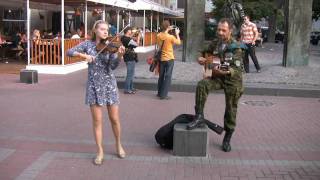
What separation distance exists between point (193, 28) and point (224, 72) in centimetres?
1222

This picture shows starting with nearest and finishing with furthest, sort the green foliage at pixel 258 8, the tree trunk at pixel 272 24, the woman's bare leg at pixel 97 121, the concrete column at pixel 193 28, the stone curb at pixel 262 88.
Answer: the woman's bare leg at pixel 97 121
the stone curb at pixel 262 88
the concrete column at pixel 193 28
the green foliage at pixel 258 8
the tree trunk at pixel 272 24

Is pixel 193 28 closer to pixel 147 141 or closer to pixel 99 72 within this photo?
pixel 147 141

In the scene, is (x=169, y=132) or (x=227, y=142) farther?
(x=227, y=142)

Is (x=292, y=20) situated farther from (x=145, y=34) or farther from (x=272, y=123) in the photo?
(x=145, y=34)

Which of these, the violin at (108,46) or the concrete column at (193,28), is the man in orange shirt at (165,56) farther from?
the concrete column at (193,28)

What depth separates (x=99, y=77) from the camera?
6188 mm

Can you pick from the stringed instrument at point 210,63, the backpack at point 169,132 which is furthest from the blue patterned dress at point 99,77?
the stringed instrument at point 210,63

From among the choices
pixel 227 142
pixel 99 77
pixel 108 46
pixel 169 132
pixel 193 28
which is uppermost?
pixel 193 28

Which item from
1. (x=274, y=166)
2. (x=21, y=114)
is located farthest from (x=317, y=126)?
(x=21, y=114)

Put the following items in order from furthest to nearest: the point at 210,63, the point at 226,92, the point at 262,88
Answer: the point at 262,88
the point at 226,92
the point at 210,63

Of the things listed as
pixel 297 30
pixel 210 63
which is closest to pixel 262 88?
pixel 297 30

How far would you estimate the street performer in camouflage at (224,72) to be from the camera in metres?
6.67

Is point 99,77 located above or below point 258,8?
below

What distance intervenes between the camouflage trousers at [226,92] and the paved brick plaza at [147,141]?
467 mm
